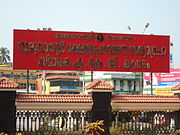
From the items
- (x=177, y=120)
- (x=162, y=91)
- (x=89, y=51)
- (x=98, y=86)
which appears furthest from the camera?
(x=162, y=91)

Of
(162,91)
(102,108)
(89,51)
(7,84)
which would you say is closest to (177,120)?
(102,108)

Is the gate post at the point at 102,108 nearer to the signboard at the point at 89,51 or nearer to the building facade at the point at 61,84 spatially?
the signboard at the point at 89,51

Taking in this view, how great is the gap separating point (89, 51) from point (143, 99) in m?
4.95

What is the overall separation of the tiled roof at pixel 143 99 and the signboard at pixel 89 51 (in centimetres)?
272

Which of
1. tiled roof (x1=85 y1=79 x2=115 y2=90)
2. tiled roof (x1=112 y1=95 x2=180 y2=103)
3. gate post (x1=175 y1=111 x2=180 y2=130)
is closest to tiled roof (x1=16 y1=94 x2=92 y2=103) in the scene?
tiled roof (x1=85 y1=79 x2=115 y2=90)

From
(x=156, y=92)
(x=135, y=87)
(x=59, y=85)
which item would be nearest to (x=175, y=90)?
(x=156, y=92)

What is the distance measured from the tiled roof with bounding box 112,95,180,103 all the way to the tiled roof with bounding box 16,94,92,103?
1.93 metres

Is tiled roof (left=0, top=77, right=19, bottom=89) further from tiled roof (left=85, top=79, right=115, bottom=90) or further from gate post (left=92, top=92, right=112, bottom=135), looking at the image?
gate post (left=92, top=92, right=112, bottom=135)

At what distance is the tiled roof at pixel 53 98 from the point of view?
2500 centimetres

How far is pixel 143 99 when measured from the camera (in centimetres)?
2747

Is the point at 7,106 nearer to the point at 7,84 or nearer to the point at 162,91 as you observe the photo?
the point at 7,84

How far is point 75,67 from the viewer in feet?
93.2

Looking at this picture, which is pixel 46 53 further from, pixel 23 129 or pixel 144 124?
pixel 144 124

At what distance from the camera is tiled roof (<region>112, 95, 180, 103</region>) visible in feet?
87.8
